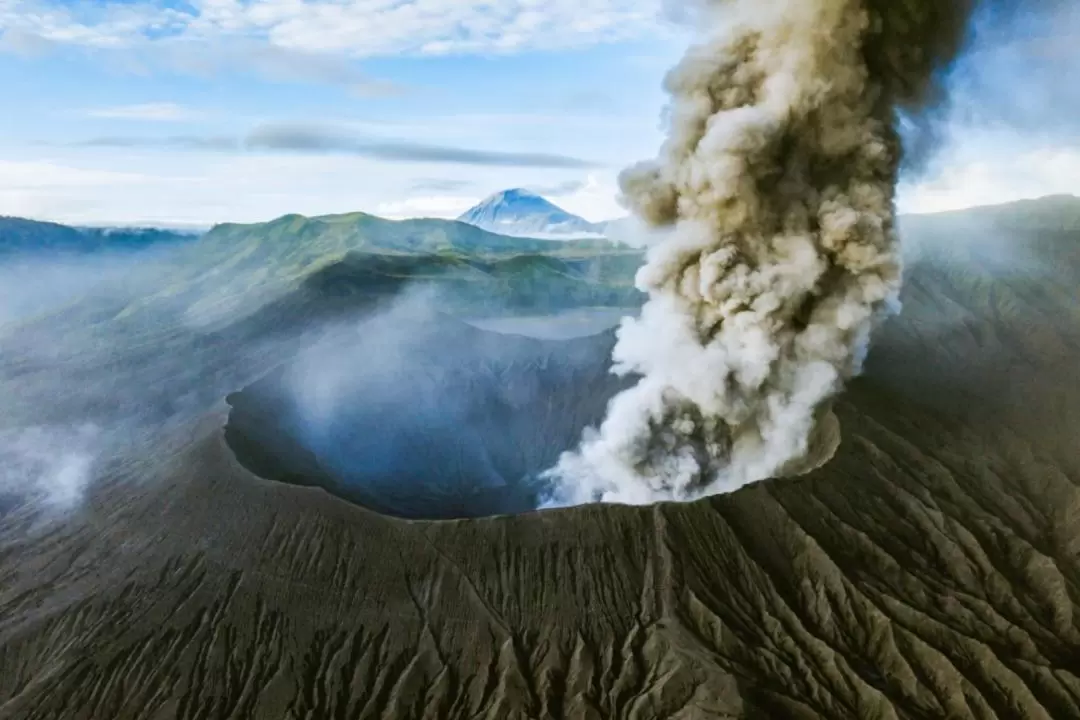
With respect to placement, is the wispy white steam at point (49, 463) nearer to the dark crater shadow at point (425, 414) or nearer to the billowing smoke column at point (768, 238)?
the dark crater shadow at point (425, 414)

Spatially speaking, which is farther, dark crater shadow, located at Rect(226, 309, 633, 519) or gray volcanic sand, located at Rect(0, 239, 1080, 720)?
dark crater shadow, located at Rect(226, 309, 633, 519)

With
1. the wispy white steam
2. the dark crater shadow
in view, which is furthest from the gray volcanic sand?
the dark crater shadow

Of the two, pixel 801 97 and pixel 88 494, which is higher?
pixel 801 97

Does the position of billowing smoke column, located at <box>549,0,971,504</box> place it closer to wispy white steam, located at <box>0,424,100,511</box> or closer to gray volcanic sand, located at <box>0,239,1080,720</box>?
gray volcanic sand, located at <box>0,239,1080,720</box>

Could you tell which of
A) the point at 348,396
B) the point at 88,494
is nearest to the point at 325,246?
the point at 348,396

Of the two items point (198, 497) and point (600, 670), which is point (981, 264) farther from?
point (198, 497)
